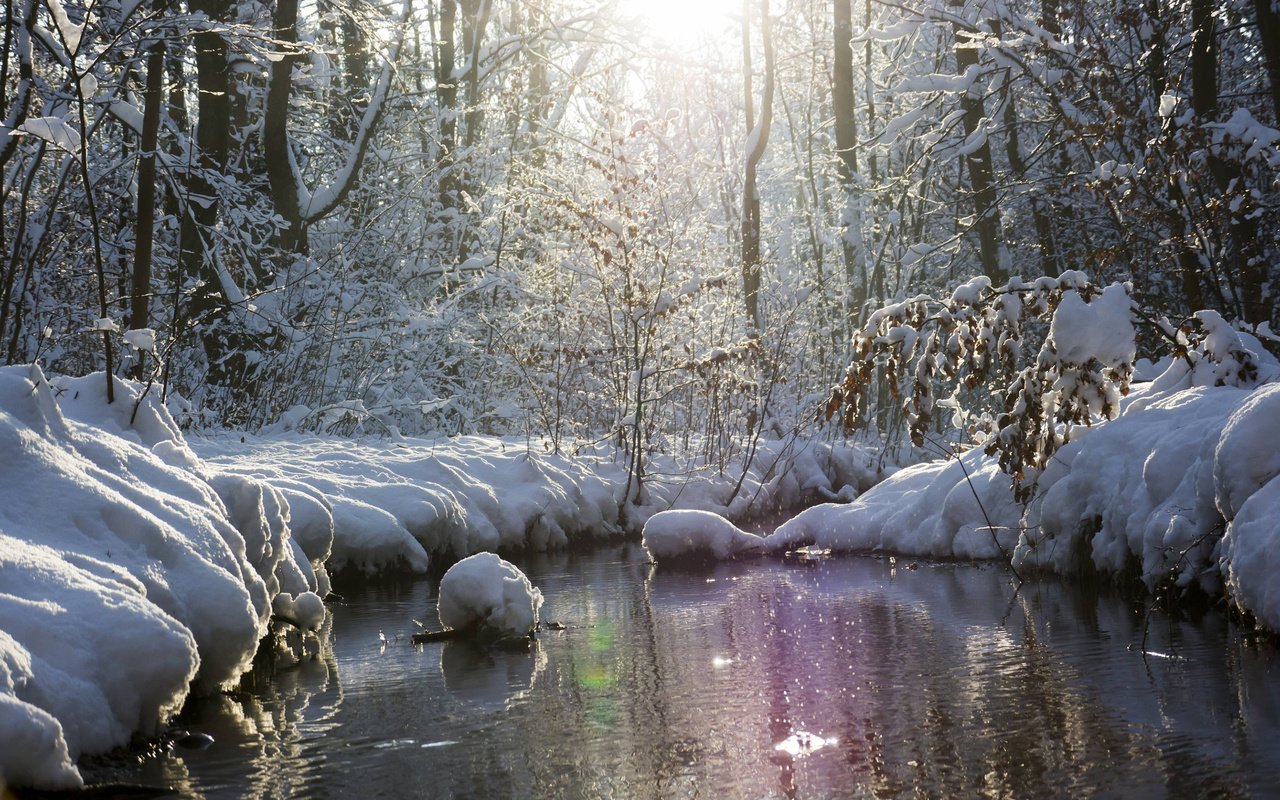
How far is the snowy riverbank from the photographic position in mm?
3646

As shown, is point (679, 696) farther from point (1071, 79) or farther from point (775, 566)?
point (1071, 79)

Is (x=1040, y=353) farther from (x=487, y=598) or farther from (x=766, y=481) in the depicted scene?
(x=766, y=481)

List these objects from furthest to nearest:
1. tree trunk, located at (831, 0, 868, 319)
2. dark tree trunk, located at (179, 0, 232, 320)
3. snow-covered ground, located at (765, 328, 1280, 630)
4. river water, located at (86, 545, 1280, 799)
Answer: tree trunk, located at (831, 0, 868, 319) → dark tree trunk, located at (179, 0, 232, 320) → snow-covered ground, located at (765, 328, 1280, 630) → river water, located at (86, 545, 1280, 799)

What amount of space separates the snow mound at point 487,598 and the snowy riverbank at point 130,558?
72cm

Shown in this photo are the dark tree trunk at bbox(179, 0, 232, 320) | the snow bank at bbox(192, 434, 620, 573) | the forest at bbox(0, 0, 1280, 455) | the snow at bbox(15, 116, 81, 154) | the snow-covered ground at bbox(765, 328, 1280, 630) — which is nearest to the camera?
the snow at bbox(15, 116, 81, 154)

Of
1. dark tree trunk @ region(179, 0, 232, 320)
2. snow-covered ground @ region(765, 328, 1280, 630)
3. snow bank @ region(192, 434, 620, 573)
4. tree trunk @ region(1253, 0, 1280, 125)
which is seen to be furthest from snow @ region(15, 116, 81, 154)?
tree trunk @ region(1253, 0, 1280, 125)

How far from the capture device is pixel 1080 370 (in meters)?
7.79

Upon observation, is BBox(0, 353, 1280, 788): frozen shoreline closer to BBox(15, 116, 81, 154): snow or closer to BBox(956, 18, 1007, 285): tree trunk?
BBox(15, 116, 81, 154): snow

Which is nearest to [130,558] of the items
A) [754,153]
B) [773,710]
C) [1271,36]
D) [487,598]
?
[487,598]

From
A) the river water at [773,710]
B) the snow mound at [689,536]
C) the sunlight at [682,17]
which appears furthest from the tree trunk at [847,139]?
the river water at [773,710]

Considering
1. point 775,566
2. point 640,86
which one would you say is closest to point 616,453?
point 775,566

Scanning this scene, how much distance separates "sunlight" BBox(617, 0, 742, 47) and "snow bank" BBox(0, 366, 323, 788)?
12.9 metres

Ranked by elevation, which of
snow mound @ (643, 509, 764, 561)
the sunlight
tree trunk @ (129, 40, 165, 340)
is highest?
the sunlight

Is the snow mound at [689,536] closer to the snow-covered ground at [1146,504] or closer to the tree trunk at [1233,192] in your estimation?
the snow-covered ground at [1146,504]
